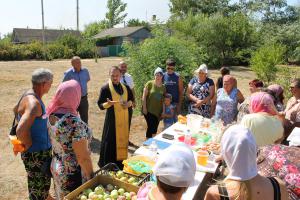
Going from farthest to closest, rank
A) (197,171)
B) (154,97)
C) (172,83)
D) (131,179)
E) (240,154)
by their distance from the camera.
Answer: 1. (172,83)
2. (154,97)
3. (197,171)
4. (131,179)
5. (240,154)

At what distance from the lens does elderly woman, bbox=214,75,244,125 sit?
5.17 meters

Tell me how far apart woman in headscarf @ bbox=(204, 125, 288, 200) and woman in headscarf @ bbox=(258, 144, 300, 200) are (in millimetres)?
497

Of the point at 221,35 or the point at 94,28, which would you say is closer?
the point at 221,35

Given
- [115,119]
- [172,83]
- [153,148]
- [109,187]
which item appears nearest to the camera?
[109,187]

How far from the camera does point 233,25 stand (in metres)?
23.5

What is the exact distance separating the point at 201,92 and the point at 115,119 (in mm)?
1829

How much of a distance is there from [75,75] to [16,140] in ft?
10.9

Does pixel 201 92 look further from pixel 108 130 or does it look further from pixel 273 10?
pixel 273 10

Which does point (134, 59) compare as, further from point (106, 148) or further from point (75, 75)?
point (106, 148)

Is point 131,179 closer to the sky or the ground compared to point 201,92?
closer to the ground

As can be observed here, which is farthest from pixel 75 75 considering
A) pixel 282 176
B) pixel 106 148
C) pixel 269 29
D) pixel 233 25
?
pixel 269 29

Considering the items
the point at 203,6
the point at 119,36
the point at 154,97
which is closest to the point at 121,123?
the point at 154,97

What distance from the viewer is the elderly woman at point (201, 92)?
564cm

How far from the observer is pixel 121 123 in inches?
186
